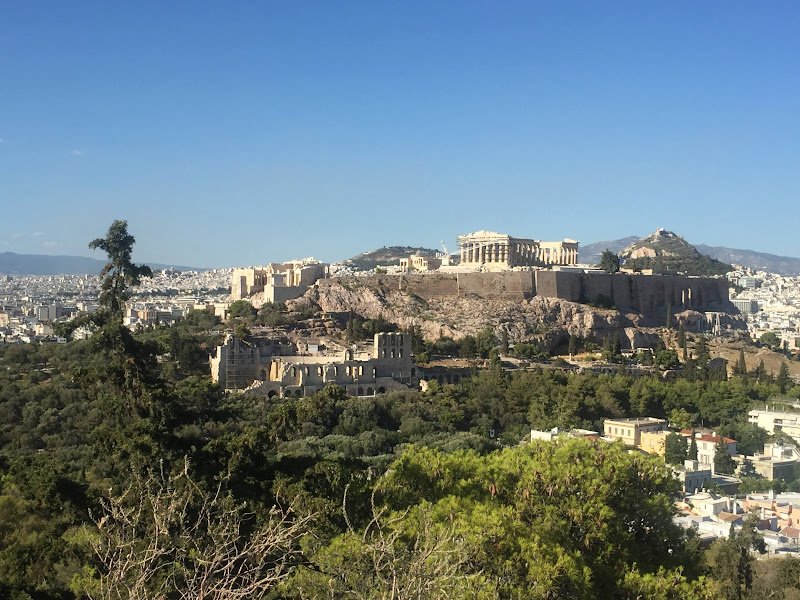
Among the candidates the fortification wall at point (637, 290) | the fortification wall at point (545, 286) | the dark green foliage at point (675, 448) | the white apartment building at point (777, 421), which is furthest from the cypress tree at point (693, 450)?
the fortification wall at point (637, 290)

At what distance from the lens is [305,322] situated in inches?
2072

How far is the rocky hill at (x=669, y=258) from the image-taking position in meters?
98.0

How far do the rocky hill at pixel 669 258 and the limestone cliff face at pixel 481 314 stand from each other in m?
22.3

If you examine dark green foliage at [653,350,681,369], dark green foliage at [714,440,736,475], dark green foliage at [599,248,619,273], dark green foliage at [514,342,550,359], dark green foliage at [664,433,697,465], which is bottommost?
dark green foliage at [714,440,736,475]

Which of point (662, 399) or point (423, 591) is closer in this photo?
point (423, 591)

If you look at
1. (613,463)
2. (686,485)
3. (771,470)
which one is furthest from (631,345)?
(613,463)

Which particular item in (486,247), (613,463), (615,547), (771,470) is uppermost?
(486,247)

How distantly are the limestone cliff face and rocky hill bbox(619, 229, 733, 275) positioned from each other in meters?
22.3

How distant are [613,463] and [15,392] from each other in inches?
915

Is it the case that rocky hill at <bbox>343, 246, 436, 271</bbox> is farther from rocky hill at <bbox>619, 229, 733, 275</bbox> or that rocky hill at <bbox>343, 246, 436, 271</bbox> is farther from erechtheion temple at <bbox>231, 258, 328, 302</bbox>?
erechtheion temple at <bbox>231, 258, 328, 302</bbox>

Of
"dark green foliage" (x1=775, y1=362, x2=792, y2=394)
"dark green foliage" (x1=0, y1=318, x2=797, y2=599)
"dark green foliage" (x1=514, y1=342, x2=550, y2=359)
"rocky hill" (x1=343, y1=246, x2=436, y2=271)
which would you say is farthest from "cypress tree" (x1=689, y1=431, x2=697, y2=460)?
"rocky hill" (x1=343, y1=246, x2=436, y2=271)

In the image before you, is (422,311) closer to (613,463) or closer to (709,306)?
(709,306)

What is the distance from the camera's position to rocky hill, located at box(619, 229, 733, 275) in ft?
322

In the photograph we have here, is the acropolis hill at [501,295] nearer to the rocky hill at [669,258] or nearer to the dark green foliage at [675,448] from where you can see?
the rocky hill at [669,258]
